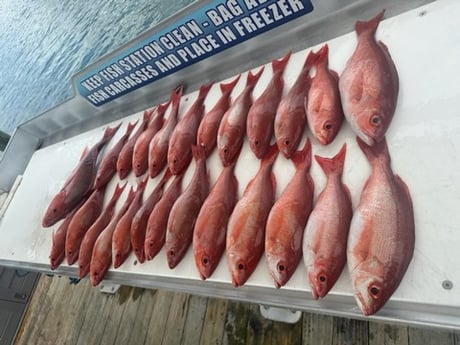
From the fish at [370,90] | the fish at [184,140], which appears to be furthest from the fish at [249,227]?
the fish at [184,140]

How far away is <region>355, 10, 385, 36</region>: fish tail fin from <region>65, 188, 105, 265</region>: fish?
1769 mm

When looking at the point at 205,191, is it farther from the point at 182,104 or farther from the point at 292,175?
the point at 182,104

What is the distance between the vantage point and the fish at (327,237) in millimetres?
1007

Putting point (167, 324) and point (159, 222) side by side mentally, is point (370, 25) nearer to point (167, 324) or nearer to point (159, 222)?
point (159, 222)

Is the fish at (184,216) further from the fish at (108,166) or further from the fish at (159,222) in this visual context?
the fish at (108,166)

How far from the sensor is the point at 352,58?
1.34 meters

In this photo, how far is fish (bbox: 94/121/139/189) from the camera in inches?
86.2

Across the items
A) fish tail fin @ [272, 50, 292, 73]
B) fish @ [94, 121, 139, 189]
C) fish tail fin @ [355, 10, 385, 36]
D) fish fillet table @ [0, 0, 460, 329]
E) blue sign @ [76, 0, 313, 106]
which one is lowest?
fish fillet table @ [0, 0, 460, 329]

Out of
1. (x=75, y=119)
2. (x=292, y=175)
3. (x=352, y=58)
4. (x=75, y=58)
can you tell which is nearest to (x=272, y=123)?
(x=292, y=175)

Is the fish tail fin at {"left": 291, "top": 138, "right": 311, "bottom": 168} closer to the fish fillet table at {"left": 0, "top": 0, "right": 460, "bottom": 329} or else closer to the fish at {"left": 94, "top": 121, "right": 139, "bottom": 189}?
the fish fillet table at {"left": 0, "top": 0, "right": 460, "bottom": 329}

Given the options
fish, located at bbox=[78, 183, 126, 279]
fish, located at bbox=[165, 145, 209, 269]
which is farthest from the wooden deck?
fish, located at bbox=[165, 145, 209, 269]

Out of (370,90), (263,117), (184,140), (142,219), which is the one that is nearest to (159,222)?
(142,219)

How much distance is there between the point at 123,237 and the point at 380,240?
127 centimetres

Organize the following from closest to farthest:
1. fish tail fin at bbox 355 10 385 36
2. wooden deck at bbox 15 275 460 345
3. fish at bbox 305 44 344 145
Result: fish at bbox 305 44 344 145, fish tail fin at bbox 355 10 385 36, wooden deck at bbox 15 275 460 345
